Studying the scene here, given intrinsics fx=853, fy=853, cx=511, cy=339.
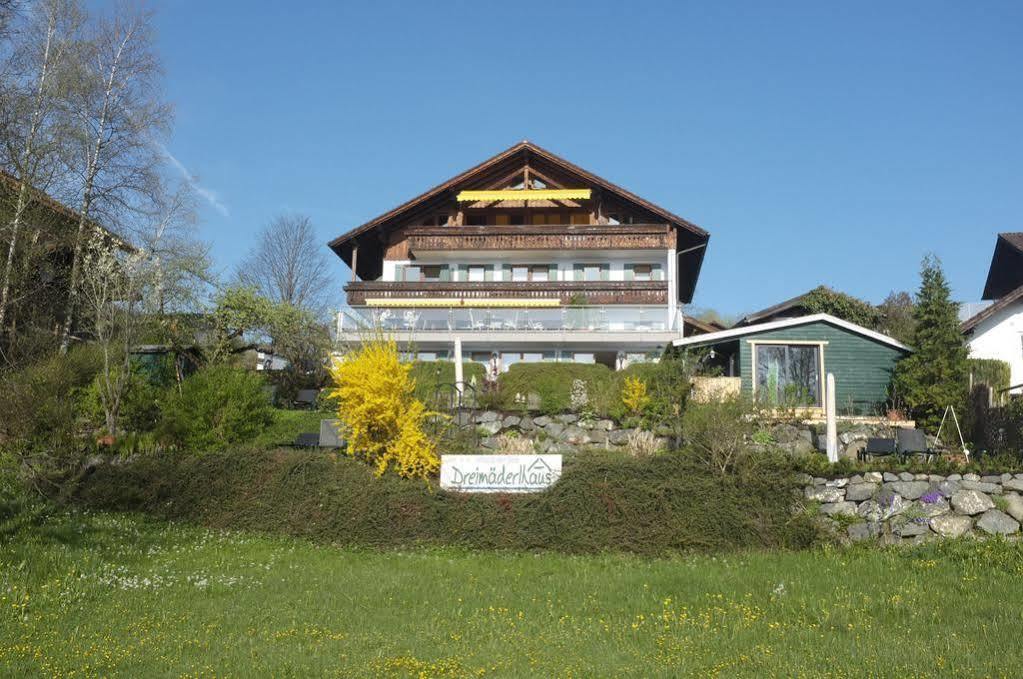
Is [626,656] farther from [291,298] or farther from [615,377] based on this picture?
[291,298]

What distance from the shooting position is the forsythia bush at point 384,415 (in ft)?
48.1

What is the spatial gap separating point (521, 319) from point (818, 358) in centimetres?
1040

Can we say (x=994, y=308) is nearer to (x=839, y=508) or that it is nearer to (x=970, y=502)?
(x=970, y=502)

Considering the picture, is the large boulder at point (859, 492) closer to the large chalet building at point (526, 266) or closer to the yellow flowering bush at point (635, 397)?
the yellow flowering bush at point (635, 397)

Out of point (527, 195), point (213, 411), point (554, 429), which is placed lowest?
point (554, 429)

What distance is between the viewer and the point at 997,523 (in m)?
12.6

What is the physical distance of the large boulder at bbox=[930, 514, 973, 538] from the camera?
1266 centimetres

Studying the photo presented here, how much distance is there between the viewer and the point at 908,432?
16438mm

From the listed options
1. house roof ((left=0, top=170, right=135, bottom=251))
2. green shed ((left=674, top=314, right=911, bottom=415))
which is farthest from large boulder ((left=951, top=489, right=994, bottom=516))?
house roof ((left=0, top=170, right=135, bottom=251))

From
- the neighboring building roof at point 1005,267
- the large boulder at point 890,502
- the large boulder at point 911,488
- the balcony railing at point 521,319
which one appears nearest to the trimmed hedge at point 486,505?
the large boulder at point 890,502

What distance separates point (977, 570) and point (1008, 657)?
3916 mm

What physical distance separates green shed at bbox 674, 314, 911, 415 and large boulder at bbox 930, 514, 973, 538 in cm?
1091

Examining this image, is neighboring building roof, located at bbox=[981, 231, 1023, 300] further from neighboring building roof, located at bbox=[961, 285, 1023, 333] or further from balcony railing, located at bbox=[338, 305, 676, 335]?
balcony railing, located at bbox=[338, 305, 676, 335]

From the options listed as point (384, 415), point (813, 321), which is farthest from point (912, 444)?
point (384, 415)
